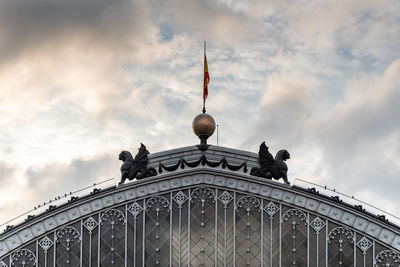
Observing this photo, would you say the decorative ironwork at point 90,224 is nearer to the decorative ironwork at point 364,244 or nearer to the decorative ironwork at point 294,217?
the decorative ironwork at point 294,217

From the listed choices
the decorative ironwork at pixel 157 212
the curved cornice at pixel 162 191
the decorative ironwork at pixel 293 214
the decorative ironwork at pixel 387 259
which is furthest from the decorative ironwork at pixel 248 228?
the decorative ironwork at pixel 387 259

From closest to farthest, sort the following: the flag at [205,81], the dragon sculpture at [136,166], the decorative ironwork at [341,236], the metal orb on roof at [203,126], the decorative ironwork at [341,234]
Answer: the decorative ironwork at [341,236]
the decorative ironwork at [341,234]
the dragon sculpture at [136,166]
the metal orb on roof at [203,126]
the flag at [205,81]

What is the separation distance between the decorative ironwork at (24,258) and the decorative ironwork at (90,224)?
306 cm

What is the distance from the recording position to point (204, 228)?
165 ft

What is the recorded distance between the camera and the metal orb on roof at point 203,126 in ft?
177

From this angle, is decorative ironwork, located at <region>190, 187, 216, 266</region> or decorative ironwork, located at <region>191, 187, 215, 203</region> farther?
decorative ironwork, located at <region>191, 187, 215, 203</region>

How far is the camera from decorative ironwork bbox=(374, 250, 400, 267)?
49250mm

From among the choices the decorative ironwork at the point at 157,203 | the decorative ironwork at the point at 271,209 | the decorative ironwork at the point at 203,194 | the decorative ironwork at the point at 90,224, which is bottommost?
the decorative ironwork at the point at 90,224

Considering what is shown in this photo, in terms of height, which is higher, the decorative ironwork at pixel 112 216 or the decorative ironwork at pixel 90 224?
the decorative ironwork at pixel 112 216

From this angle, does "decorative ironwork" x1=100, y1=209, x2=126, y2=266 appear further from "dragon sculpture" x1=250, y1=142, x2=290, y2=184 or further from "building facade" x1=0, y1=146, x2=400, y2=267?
"dragon sculpture" x1=250, y1=142, x2=290, y2=184

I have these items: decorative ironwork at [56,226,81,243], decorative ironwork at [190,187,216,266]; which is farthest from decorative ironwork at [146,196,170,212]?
decorative ironwork at [56,226,81,243]

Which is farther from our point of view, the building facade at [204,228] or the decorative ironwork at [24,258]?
the decorative ironwork at [24,258]

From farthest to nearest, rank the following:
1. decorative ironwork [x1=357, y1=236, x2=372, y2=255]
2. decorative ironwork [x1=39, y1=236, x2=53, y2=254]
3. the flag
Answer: the flag, decorative ironwork [x1=39, y1=236, x2=53, y2=254], decorative ironwork [x1=357, y1=236, x2=372, y2=255]

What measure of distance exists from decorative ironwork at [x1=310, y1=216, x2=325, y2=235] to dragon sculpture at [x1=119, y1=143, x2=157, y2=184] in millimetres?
8544
